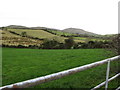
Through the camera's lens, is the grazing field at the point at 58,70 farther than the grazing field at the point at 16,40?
No

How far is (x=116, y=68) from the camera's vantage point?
5641mm

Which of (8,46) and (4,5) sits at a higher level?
(4,5)

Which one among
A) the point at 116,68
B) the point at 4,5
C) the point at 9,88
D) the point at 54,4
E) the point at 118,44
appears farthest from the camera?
the point at 54,4

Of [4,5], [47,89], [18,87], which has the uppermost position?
[4,5]

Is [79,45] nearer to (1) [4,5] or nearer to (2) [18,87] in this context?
(1) [4,5]

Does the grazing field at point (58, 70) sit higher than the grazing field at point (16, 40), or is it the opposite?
the grazing field at point (16, 40)

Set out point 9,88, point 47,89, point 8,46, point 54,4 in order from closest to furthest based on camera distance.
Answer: point 9,88 < point 47,89 < point 54,4 < point 8,46

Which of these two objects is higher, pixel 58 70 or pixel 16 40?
pixel 16 40

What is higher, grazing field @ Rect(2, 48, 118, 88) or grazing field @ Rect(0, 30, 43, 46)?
grazing field @ Rect(0, 30, 43, 46)

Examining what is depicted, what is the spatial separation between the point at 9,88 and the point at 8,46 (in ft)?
73.0

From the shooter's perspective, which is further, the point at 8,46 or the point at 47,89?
the point at 8,46

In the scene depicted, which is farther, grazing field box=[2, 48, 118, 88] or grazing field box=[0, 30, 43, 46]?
grazing field box=[0, 30, 43, 46]

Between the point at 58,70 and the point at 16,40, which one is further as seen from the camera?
the point at 16,40

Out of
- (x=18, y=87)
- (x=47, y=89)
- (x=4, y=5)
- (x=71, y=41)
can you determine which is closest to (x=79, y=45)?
(x=71, y=41)
